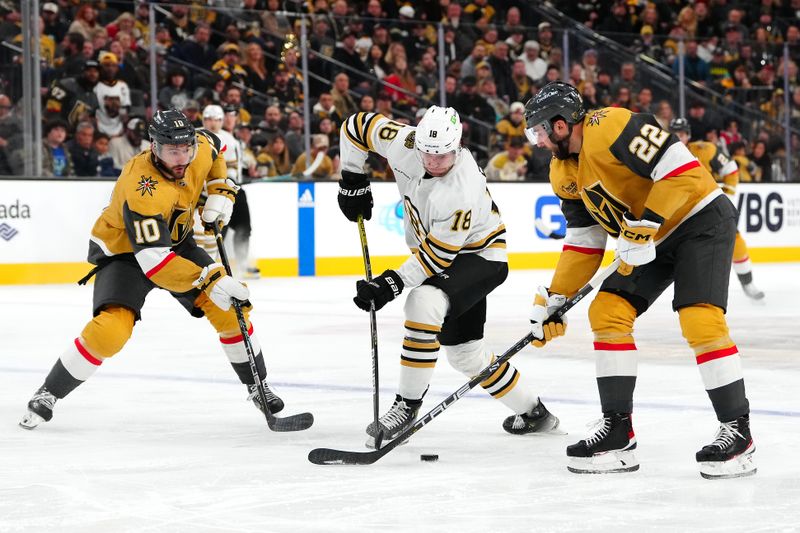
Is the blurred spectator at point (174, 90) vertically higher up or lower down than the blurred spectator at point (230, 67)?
lower down

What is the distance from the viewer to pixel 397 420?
3775 millimetres

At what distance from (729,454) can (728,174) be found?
5744mm

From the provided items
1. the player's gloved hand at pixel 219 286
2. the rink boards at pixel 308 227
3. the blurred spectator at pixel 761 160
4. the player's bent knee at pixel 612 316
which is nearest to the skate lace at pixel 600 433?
the player's bent knee at pixel 612 316

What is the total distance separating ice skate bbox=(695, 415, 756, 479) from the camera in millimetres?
3244

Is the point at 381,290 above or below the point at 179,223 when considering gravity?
below

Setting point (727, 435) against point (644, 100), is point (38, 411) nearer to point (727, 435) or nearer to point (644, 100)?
point (727, 435)

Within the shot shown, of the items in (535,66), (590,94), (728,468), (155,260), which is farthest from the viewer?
(590,94)

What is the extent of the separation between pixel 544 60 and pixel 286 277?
3362 millimetres

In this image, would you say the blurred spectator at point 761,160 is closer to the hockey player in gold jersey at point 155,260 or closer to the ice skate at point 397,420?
the hockey player in gold jersey at point 155,260

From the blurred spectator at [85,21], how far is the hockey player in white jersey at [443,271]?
667cm

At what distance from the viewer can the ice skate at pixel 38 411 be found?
408cm

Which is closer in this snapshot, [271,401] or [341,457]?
[341,457]

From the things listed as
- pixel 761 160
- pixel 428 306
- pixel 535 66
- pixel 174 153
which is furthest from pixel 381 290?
pixel 761 160

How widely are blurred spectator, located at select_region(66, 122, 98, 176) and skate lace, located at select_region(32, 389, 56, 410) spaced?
6.08 meters
